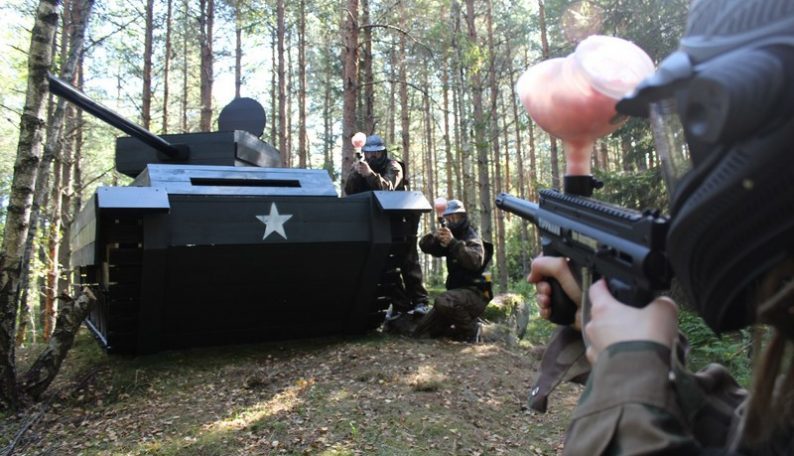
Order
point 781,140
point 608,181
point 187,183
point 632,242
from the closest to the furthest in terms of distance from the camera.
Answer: point 781,140
point 632,242
point 187,183
point 608,181

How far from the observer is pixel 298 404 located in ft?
14.5

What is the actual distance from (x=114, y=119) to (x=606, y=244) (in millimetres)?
5901

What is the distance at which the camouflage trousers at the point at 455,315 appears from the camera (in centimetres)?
650

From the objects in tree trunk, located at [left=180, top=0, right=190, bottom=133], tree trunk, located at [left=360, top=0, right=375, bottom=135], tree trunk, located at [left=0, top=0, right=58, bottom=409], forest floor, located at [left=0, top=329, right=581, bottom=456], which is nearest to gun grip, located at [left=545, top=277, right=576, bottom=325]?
forest floor, located at [left=0, top=329, right=581, bottom=456]

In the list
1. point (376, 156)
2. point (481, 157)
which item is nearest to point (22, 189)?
point (376, 156)

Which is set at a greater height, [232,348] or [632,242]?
[632,242]

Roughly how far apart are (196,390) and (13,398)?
1.30 m

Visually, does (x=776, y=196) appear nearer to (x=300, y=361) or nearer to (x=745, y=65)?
(x=745, y=65)

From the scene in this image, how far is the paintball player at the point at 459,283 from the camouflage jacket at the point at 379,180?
0.69m

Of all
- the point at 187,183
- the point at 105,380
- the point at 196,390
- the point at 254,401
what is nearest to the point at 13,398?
the point at 105,380

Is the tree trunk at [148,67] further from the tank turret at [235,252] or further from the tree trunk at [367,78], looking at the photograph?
the tank turret at [235,252]

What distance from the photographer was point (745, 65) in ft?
2.16

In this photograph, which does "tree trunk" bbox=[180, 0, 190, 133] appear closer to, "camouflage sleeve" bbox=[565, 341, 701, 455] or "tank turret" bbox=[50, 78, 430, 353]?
"tank turret" bbox=[50, 78, 430, 353]

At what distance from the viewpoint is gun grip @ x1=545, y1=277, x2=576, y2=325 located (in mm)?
1239
